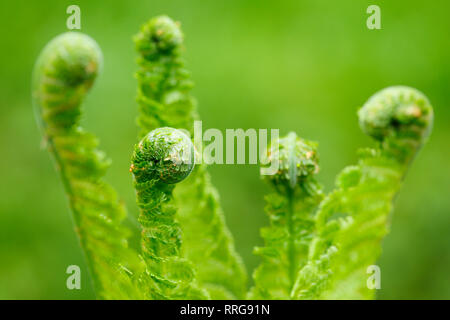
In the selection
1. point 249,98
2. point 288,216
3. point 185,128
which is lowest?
point 288,216

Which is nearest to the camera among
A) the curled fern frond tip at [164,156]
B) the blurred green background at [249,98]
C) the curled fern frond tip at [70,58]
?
the curled fern frond tip at [164,156]

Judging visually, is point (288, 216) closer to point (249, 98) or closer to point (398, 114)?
point (398, 114)

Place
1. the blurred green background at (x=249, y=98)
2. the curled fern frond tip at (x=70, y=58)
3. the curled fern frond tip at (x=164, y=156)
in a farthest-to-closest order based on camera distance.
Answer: the blurred green background at (x=249, y=98) → the curled fern frond tip at (x=70, y=58) → the curled fern frond tip at (x=164, y=156)

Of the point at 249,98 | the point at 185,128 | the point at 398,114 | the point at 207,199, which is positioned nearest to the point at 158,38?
the point at 185,128

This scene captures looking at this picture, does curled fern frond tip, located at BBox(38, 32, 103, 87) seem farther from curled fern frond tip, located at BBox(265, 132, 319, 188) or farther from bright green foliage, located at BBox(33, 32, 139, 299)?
curled fern frond tip, located at BBox(265, 132, 319, 188)

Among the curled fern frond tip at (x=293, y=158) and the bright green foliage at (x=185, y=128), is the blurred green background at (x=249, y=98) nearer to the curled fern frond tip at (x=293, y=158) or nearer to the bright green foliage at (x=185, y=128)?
the bright green foliage at (x=185, y=128)

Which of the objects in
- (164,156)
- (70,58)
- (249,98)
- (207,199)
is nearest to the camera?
(164,156)

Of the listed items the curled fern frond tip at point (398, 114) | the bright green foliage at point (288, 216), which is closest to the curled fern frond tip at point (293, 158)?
the bright green foliage at point (288, 216)
